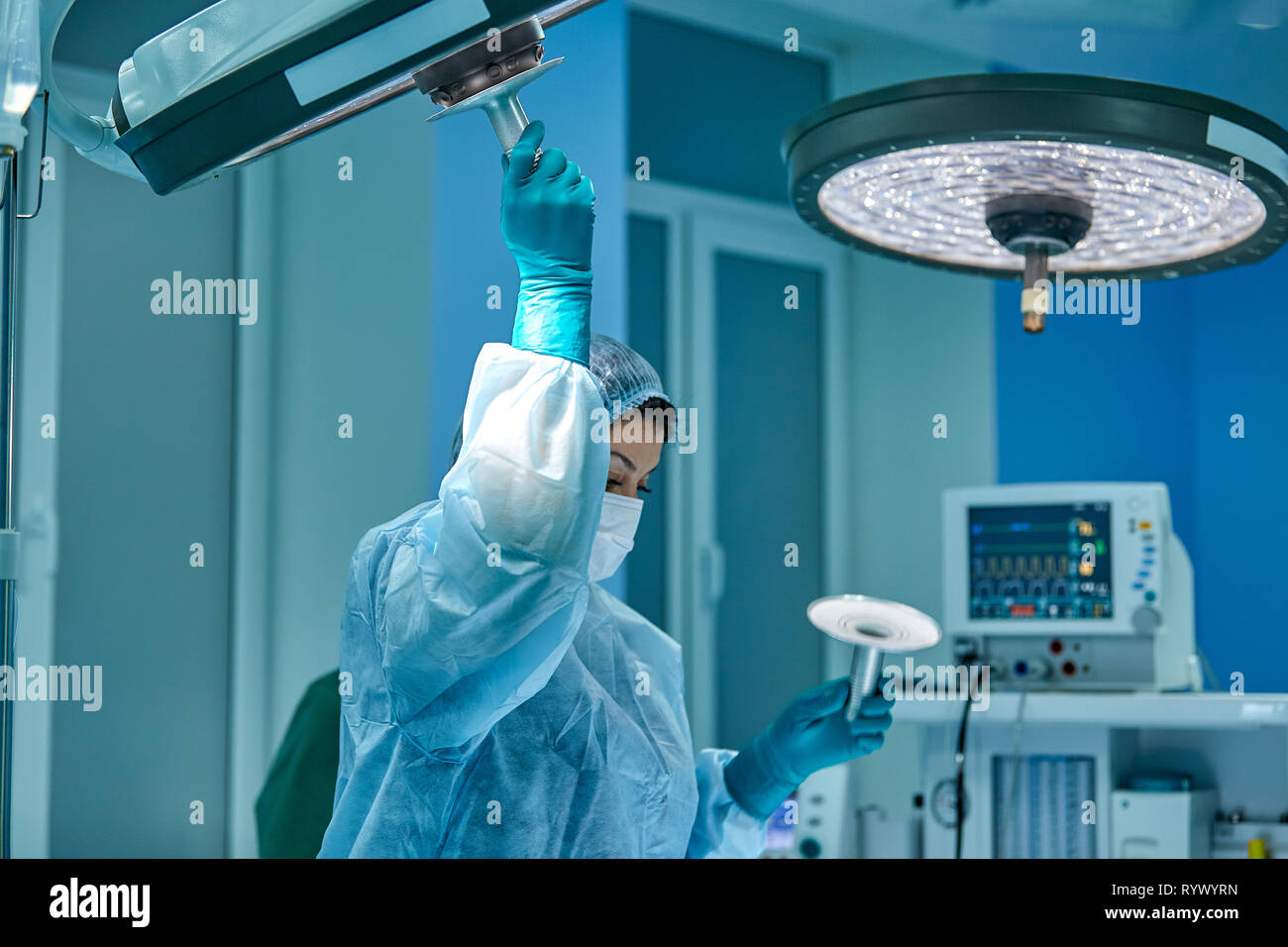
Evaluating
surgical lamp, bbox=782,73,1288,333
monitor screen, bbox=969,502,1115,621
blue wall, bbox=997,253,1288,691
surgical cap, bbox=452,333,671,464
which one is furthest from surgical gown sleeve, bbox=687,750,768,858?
blue wall, bbox=997,253,1288,691

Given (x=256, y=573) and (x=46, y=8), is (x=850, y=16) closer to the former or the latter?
(x=256, y=573)

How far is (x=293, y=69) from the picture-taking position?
62 cm

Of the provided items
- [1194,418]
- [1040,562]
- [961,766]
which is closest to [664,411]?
[961,766]

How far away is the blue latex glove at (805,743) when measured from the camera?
140 cm

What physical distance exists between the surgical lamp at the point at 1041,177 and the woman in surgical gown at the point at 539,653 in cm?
25

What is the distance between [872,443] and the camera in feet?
11.0

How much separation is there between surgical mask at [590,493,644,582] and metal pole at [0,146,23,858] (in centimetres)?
55

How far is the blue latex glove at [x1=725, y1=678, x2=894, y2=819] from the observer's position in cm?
140

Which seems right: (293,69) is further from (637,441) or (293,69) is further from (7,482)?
(637,441)

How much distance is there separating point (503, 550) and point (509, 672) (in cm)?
12

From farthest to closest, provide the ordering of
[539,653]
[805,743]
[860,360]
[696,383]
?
[860,360] < [696,383] < [805,743] < [539,653]

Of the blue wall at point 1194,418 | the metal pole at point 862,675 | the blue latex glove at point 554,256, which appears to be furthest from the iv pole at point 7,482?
the blue wall at point 1194,418
